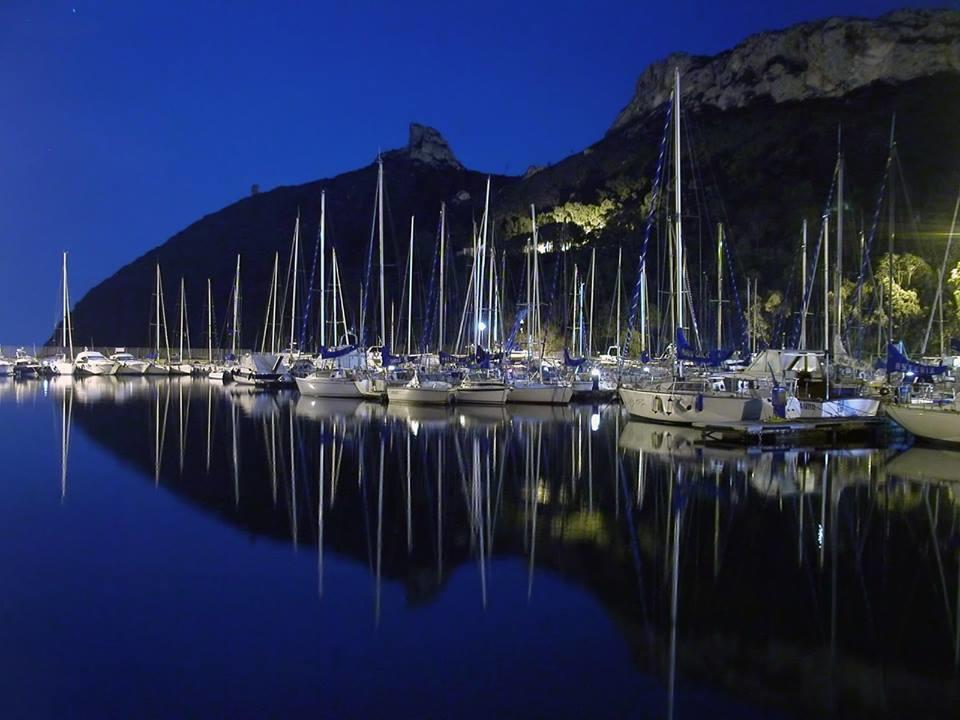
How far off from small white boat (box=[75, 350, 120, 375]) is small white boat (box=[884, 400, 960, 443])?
214 ft

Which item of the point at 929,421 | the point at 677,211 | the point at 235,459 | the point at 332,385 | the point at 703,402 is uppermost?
the point at 677,211

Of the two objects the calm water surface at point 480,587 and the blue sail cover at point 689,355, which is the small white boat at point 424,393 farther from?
the calm water surface at point 480,587

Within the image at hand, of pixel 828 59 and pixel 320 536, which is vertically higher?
pixel 828 59

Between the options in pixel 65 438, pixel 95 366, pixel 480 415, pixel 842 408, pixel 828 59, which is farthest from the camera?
pixel 828 59

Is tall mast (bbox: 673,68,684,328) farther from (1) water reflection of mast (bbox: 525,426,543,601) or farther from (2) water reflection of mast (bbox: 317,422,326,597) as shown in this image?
(2) water reflection of mast (bbox: 317,422,326,597)

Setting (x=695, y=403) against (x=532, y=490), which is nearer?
(x=532, y=490)

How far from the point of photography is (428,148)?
170375mm

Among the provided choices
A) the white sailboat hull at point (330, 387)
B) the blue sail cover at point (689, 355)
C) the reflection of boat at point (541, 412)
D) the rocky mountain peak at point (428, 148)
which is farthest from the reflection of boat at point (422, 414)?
the rocky mountain peak at point (428, 148)

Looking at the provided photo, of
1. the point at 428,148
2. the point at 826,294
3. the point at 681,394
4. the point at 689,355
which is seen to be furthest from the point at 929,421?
the point at 428,148

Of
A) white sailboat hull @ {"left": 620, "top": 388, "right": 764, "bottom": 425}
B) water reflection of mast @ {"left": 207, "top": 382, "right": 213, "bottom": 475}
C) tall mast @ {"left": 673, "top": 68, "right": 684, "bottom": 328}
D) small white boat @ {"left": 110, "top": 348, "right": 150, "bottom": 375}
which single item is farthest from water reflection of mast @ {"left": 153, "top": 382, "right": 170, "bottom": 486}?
small white boat @ {"left": 110, "top": 348, "right": 150, "bottom": 375}

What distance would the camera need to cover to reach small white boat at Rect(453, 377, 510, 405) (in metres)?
37.6

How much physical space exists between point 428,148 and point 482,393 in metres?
140

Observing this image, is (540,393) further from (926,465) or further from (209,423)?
(926,465)

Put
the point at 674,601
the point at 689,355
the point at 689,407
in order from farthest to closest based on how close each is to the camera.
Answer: the point at 689,355 → the point at 689,407 → the point at 674,601
